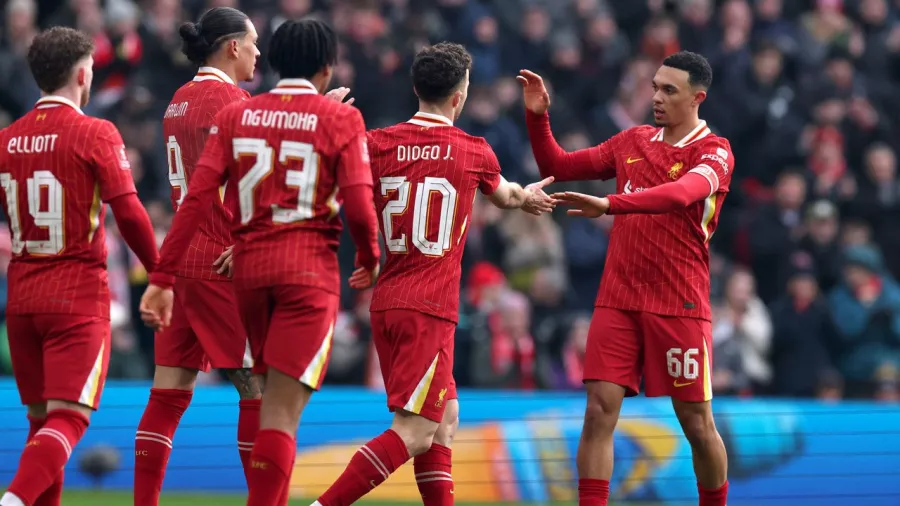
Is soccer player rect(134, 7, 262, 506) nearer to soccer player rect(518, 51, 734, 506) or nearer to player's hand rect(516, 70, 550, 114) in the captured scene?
player's hand rect(516, 70, 550, 114)

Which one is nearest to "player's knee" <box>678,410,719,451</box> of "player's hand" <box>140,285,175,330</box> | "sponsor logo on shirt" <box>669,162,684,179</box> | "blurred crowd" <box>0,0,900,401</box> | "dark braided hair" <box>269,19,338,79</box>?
"sponsor logo on shirt" <box>669,162,684,179</box>

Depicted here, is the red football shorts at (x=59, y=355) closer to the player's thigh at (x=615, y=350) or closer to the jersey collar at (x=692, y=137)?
the player's thigh at (x=615, y=350)

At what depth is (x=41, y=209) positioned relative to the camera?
685cm

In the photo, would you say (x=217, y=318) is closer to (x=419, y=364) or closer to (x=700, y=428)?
(x=419, y=364)

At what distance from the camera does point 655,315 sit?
7848 millimetres

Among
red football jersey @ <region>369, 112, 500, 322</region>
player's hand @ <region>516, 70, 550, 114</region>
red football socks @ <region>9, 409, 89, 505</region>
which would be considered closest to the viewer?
red football socks @ <region>9, 409, 89, 505</region>

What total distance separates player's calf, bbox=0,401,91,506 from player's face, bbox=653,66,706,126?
11.2 feet

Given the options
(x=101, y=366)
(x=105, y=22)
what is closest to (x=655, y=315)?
(x=101, y=366)

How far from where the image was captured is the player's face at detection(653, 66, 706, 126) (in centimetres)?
801

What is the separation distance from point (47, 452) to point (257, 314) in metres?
1.13

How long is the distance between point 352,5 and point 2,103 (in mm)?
3763

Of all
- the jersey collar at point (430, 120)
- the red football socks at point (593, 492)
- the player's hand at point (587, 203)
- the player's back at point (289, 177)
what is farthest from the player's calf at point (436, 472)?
the jersey collar at point (430, 120)

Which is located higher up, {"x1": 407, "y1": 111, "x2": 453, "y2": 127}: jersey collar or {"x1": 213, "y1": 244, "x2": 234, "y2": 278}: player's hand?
{"x1": 407, "y1": 111, "x2": 453, "y2": 127}: jersey collar

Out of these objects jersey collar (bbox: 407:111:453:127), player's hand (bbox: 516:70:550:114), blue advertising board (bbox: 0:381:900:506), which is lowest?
blue advertising board (bbox: 0:381:900:506)
